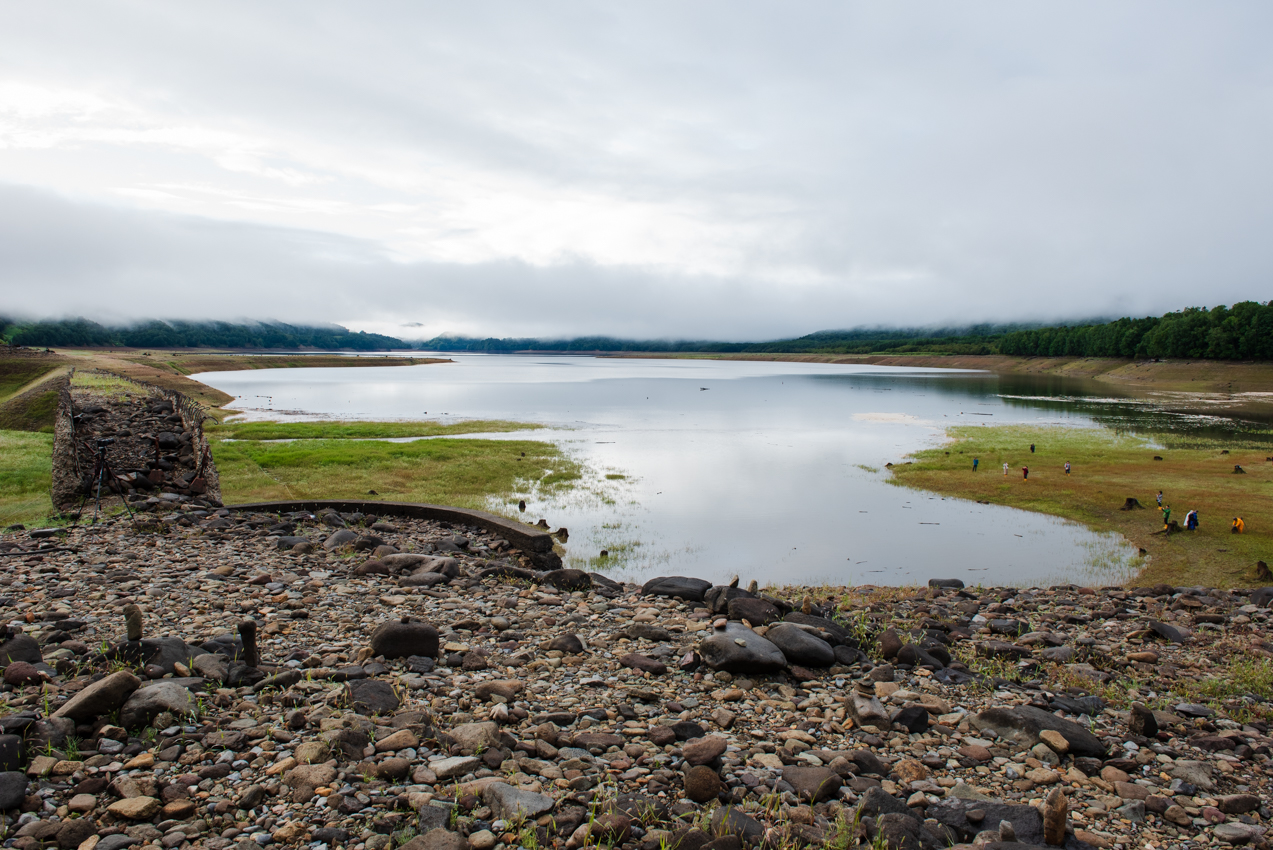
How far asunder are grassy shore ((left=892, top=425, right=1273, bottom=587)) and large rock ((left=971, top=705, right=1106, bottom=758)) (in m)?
15.9

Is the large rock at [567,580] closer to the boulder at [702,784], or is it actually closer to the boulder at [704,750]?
the boulder at [704,750]

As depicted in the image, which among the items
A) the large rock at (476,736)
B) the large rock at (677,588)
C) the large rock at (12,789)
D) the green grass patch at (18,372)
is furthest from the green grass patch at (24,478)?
the green grass patch at (18,372)

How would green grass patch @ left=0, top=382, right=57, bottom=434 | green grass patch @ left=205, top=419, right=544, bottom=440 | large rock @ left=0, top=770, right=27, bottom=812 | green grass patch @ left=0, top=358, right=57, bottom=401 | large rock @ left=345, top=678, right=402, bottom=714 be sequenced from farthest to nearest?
green grass patch @ left=0, top=358, right=57, bottom=401 < green grass patch @ left=205, top=419, right=544, bottom=440 < green grass patch @ left=0, top=382, right=57, bottom=434 < large rock @ left=345, top=678, right=402, bottom=714 < large rock @ left=0, top=770, right=27, bottom=812

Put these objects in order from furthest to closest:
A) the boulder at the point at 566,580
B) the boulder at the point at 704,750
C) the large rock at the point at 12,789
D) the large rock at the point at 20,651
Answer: the boulder at the point at 566,580, the large rock at the point at 20,651, the boulder at the point at 704,750, the large rock at the point at 12,789

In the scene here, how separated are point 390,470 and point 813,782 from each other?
109ft

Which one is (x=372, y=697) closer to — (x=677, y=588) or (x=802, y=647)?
(x=802, y=647)

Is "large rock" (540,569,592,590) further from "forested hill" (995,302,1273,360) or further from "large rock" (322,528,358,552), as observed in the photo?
"forested hill" (995,302,1273,360)

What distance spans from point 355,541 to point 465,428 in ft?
146

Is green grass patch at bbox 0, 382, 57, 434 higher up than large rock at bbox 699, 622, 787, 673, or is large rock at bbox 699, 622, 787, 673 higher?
green grass patch at bbox 0, 382, 57, 434

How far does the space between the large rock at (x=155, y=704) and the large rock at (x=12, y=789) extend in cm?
105

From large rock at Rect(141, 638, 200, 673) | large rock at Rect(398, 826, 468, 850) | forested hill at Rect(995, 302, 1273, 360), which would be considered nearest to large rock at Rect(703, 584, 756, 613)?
large rock at Rect(398, 826, 468, 850)

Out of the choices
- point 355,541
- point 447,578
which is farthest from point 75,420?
point 447,578

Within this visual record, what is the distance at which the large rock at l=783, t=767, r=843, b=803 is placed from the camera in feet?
22.9

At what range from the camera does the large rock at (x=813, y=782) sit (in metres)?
6.96
